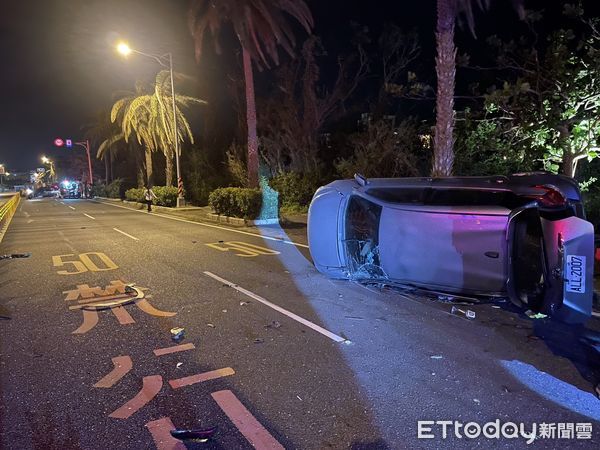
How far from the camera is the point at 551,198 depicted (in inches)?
182

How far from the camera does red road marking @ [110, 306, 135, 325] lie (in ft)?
18.6

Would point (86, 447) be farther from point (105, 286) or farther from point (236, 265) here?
point (236, 265)

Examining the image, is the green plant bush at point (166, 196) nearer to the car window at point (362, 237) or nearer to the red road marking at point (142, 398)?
the car window at point (362, 237)

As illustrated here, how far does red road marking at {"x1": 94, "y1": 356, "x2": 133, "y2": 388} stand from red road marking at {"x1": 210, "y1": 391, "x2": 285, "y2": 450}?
3.21 feet

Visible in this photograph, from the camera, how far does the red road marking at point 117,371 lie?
13.0 ft

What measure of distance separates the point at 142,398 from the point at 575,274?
415cm

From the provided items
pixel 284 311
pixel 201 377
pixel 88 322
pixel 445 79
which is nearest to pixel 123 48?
pixel 445 79

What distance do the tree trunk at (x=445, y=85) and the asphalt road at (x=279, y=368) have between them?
5696 mm

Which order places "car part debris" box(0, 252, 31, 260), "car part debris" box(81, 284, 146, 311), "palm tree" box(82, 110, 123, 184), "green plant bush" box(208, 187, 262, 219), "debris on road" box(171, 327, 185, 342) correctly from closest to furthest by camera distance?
"debris on road" box(171, 327, 185, 342), "car part debris" box(81, 284, 146, 311), "car part debris" box(0, 252, 31, 260), "green plant bush" box(208, 187, 262, 219), "palm tree" box(82, 110, 123, 184)

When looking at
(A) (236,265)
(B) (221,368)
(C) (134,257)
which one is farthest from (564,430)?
(C) (134,257)

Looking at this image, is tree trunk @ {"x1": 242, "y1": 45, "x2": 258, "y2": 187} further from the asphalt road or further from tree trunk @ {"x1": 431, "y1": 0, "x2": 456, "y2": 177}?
the asphalt road

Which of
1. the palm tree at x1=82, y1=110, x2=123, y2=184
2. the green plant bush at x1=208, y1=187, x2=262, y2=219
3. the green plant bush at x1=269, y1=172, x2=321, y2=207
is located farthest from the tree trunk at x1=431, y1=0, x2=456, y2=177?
the palm tree at x1=82, y1=110, x2=123, y2=184

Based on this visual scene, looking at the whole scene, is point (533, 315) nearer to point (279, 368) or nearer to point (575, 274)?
point (575, 274)

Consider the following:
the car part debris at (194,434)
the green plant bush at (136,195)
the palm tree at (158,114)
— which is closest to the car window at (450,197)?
the car part debris at (194,434)
